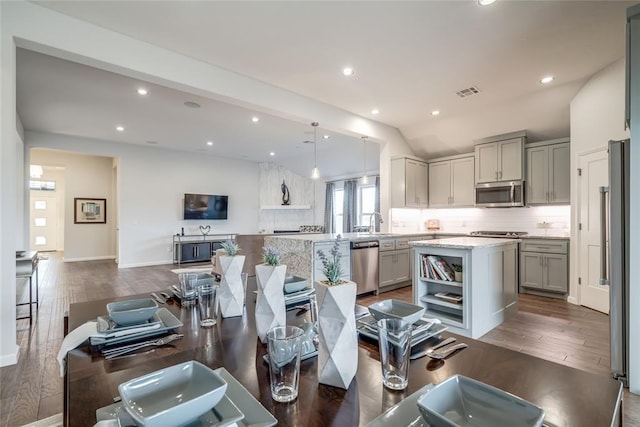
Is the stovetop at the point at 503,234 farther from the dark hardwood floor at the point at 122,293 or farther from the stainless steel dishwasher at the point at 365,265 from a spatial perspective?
the stainless steel dishwasher at the point at 365,265

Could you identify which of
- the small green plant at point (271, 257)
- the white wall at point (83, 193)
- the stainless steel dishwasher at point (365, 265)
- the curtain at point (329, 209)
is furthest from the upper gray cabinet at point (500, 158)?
the white wall at point (83, 193)

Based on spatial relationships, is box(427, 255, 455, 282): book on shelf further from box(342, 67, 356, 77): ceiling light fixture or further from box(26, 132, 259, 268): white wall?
box(26, 132, 259, 268): white wall

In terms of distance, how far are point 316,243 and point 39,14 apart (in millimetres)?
3485

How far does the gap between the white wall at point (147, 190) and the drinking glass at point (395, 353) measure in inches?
323

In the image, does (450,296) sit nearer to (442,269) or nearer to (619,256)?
(442,269)

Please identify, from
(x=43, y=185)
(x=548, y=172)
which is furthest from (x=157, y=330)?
(x=43, y=185)

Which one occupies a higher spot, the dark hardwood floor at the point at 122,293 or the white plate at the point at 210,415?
the white plate at the point at 210,415

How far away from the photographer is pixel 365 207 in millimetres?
9109

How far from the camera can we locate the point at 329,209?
9.83 meters

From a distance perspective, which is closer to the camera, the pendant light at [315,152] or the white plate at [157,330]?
the white plate at [157,330]

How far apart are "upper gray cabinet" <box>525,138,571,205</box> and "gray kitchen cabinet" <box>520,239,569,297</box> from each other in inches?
29.5

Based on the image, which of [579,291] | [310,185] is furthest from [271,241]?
[310,185]

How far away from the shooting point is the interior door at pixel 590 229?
12.7ft

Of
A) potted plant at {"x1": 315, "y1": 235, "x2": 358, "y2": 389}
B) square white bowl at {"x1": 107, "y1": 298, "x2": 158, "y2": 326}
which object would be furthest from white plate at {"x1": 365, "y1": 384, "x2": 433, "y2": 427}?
square white bowl at {"x1": 107, "y1": 298, "x2": 158, "y2": 326}
